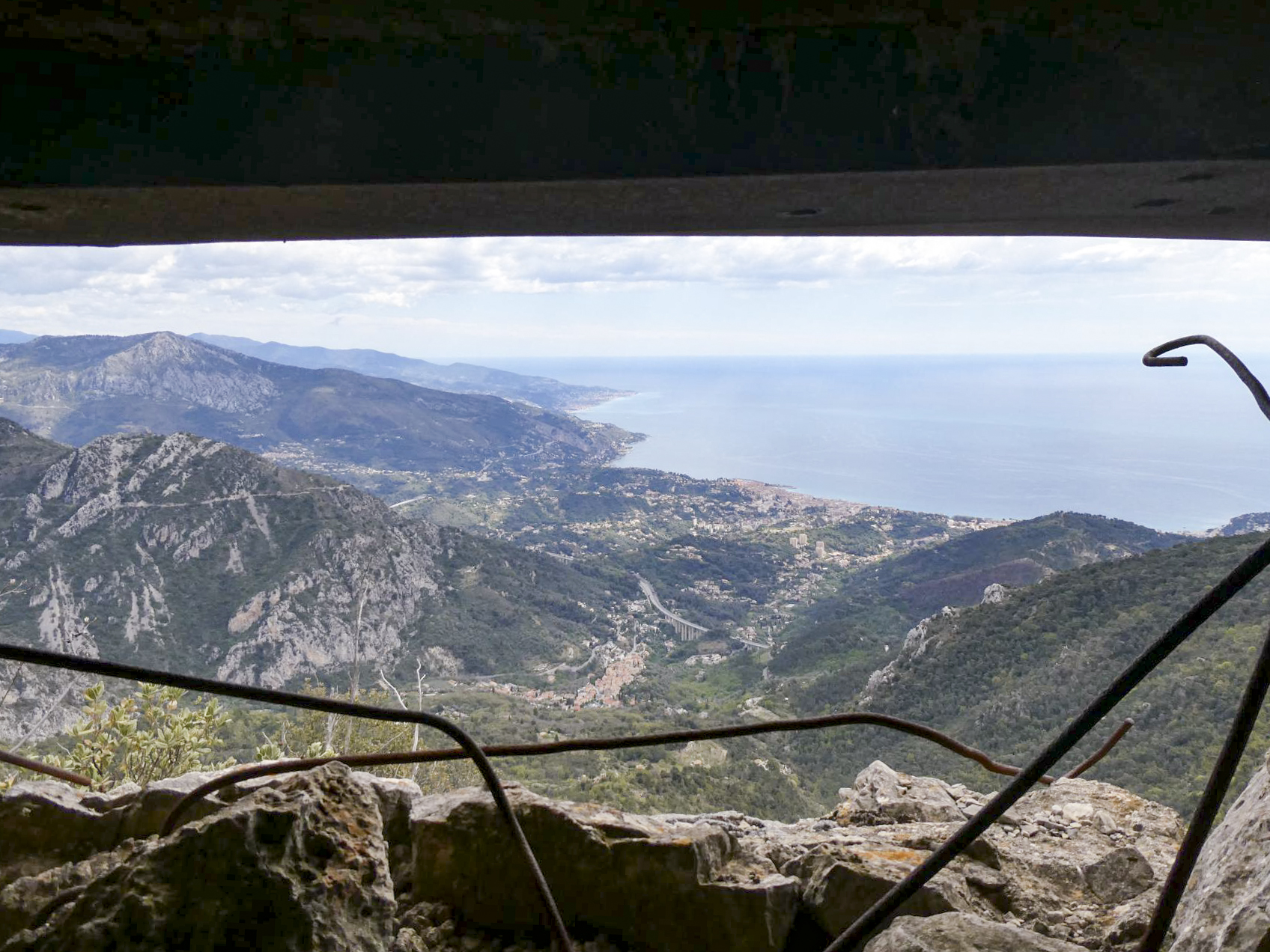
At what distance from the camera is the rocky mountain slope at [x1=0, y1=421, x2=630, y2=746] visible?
25844 mm

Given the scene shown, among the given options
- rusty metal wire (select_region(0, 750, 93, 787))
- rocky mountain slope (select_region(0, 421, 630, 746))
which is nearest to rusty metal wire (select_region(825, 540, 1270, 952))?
rusty metal wire (select_region(0, 750, 93, 787))

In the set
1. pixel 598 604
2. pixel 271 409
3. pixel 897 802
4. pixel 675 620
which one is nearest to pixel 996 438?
pixel 675 620

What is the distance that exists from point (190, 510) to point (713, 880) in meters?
37.2

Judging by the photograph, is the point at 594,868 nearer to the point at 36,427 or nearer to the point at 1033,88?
the point at 1033,88

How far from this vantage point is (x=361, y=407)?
8281 cm

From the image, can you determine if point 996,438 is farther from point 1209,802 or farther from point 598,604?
point 1209,802

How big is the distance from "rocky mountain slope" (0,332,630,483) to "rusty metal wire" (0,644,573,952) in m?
69.7

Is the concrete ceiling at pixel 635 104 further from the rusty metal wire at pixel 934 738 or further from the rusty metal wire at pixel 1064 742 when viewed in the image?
the rusty metal wire at pixel 1064 742

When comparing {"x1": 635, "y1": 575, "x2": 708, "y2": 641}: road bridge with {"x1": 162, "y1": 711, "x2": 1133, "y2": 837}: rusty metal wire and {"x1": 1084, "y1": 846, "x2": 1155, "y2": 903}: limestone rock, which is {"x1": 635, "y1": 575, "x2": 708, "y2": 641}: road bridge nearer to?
{"x1": 1084, "y1": 846, "x2": 1155, "y2": 903}: limestone rock

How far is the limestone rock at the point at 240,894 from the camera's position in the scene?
1.12 metres

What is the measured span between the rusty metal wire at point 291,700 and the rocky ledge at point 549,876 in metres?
0.19

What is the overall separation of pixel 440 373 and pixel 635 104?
15431 cm

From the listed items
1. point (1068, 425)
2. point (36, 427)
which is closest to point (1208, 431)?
point (1068, 425)

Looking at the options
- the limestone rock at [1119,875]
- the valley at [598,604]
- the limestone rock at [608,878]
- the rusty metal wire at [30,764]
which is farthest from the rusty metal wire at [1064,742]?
the valley at [598,604]
